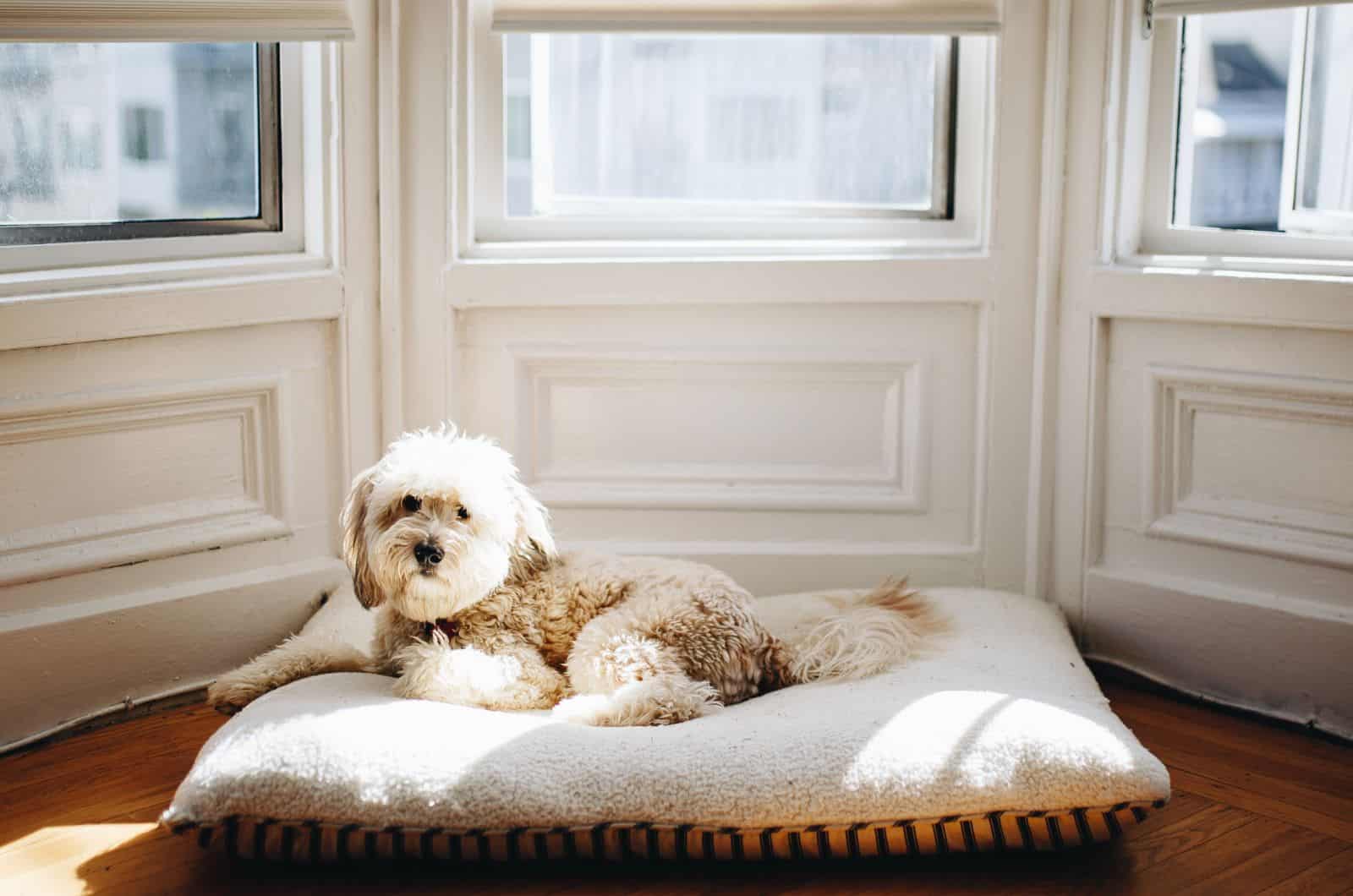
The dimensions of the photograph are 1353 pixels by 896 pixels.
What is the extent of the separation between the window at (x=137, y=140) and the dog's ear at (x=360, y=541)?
89cm

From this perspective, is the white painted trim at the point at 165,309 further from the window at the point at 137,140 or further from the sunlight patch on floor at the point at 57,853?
the sunlight patch on floor at the point at 57,853

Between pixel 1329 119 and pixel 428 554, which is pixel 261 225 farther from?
pixel 1329 119

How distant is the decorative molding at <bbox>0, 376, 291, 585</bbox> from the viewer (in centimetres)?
261

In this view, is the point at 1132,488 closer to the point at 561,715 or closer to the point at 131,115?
the point at 561,715

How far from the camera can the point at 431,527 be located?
224cm

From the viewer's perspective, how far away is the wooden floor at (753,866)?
2.04 metres

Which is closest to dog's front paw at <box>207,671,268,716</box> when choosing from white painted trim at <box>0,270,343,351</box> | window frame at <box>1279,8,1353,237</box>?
white painted trim at <box>0,270,343,351</box>

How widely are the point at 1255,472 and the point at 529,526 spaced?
1480 millimetres

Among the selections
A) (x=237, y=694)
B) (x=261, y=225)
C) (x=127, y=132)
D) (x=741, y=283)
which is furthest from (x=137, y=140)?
(x=741, y=283)

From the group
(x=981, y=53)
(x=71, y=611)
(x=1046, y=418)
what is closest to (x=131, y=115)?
(x=71, y=611)

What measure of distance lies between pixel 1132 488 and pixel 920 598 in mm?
634

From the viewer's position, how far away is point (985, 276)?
3076 mm

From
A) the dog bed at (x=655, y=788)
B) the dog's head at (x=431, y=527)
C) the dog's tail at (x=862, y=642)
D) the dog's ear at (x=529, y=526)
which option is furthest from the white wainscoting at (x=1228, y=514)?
the dog's head at (x=431, y=527)

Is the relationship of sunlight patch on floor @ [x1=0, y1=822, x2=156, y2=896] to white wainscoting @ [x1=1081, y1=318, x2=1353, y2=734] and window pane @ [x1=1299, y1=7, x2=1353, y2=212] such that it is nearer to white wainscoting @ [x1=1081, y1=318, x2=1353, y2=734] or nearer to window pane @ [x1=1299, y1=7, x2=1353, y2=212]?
white wainscoting @ [x1=1081, y1=318, x2=1353, y2=734]
